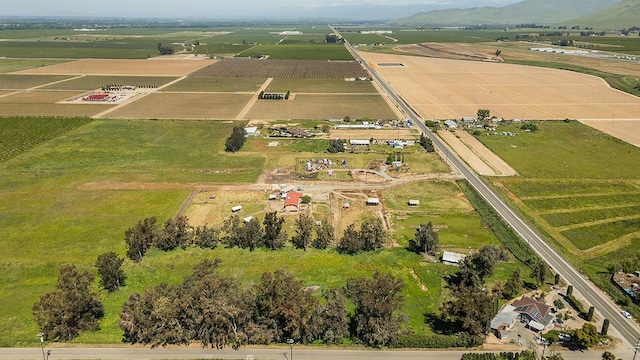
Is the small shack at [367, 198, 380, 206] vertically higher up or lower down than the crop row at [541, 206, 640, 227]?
higher up

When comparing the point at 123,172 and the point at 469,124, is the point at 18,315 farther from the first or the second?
the point at 469,124

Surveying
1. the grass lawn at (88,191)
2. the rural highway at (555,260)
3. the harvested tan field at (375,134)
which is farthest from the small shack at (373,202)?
the harvested tan field at (375,134)

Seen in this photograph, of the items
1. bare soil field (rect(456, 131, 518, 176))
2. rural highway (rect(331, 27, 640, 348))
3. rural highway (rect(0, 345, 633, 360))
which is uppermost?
bare soil field (rect(456, 131, 518, 176))

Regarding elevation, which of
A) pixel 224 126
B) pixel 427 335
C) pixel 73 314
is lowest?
pixel 427 335

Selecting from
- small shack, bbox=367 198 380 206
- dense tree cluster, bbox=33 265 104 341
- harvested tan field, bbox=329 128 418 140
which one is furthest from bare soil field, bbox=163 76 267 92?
dense tree cluster, bbox=33 265 104 341

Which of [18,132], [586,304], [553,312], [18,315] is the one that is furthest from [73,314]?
[18,132]

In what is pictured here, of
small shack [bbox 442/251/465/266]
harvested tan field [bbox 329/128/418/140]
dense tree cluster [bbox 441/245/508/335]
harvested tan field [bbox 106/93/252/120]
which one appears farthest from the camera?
harvested tan field [bbox 106/93/252/120]

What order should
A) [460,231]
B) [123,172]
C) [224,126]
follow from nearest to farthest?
[460,231], [123,172], [224,126]

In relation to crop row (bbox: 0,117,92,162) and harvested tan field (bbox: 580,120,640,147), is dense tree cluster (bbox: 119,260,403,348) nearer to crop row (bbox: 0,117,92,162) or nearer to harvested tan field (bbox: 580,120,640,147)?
crop row (bbox: 0,117,92,162)
